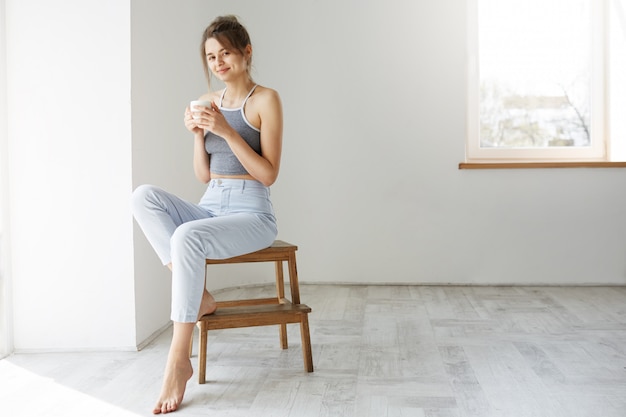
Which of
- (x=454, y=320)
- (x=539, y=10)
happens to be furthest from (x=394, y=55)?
(x=454, y=320)

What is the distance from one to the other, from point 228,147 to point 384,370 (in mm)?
881

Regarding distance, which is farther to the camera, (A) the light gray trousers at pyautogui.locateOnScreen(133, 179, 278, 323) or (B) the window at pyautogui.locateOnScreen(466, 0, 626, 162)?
(B) the window at pyautogui.locateOnScreen(466, 0, 626, 162)

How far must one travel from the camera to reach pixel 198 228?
1.86 meters

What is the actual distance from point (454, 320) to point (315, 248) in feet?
3.88

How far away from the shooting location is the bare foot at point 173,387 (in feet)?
5.80

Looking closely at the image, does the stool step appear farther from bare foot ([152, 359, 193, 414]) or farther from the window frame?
the window frame

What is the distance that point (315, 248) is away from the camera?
3828 millimetres

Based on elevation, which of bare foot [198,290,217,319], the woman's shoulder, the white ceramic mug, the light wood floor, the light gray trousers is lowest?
the light wood floor

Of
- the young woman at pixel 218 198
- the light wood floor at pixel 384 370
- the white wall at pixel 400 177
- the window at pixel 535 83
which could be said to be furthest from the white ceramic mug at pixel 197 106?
the window at pixel 535 83

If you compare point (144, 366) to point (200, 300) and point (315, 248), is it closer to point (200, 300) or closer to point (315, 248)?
point (200, 300)

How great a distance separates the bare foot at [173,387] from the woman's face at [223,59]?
0.92 m

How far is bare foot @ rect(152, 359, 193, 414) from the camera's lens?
1769 mm

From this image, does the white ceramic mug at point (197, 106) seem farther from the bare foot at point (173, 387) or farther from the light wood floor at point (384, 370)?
the light wood floor at point (384, 370)

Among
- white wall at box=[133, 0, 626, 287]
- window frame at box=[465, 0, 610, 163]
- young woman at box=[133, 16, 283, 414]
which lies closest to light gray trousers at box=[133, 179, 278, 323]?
young woman at box=[133, 16, 283, 414]
